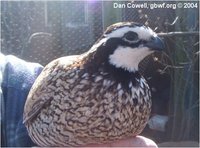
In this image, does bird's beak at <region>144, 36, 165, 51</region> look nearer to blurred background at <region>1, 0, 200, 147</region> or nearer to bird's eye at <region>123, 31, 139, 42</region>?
bird's eye at <region>123, 31, 139, 42</region>

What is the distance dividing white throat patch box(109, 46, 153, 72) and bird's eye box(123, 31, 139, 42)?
3 centimetres

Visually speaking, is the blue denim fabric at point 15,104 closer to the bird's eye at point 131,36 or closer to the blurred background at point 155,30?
the bird's eye at point 131,36

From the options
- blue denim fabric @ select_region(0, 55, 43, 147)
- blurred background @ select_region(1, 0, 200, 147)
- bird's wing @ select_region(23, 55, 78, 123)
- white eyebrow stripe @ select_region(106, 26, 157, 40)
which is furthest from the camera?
blurred background @ select_region(1, 0, 200, 147)

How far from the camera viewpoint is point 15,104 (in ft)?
6.23

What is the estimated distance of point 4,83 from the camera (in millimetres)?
1926

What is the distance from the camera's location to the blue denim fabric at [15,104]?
74.6 inches

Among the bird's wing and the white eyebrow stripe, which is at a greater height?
the white eyebrow stripe

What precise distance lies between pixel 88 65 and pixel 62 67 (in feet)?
0.29

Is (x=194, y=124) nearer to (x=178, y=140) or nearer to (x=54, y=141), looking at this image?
(x=178, y=140)

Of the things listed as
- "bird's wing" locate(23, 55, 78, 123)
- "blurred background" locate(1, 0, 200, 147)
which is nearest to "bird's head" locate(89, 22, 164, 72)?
"bird's wing" locate(23, 55, 78, 123)

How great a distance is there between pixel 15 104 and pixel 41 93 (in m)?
0.36

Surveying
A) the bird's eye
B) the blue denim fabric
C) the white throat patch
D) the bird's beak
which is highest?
the bird's eye

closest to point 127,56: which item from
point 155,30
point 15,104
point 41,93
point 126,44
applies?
point 126,44

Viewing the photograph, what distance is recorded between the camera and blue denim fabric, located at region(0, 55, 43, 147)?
1.90 meters
